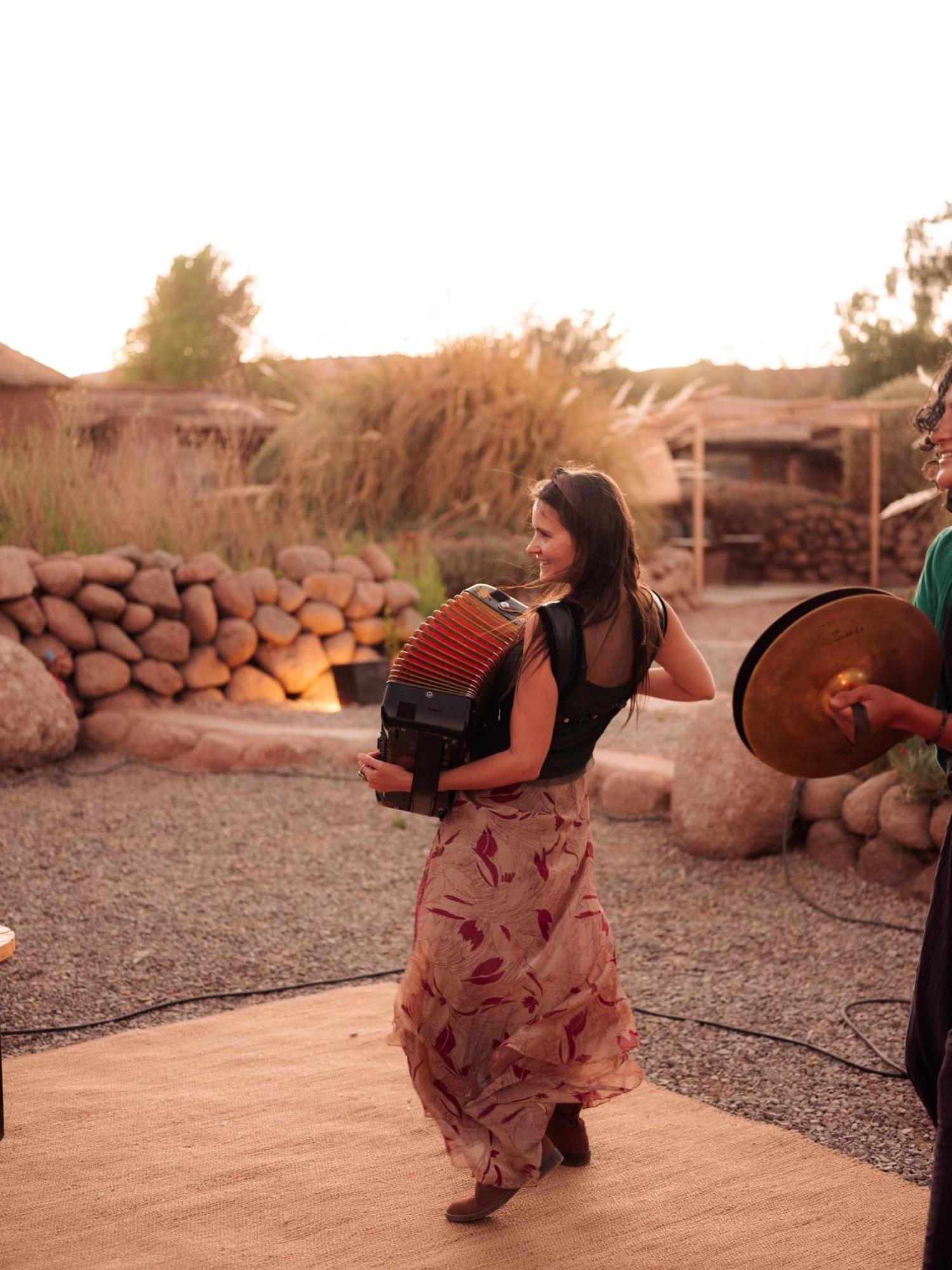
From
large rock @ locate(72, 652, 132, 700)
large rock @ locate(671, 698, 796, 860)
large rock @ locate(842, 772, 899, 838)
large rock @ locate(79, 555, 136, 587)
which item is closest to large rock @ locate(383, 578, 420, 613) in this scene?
large rock @ locate(79, 555, 136, 587)

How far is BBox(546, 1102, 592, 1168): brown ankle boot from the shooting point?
2.82 m

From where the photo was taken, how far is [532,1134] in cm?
250

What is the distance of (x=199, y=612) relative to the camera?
8414mm

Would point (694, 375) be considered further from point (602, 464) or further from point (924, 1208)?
point (924, 1208)

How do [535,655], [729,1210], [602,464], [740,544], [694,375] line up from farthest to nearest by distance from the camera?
[694,375], [740,544], [602,464], [729,1210], [535,655]

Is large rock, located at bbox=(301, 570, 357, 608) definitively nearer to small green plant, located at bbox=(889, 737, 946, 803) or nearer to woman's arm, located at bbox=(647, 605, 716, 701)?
small green plant, located at bbox=(889, 737, 946, 803)

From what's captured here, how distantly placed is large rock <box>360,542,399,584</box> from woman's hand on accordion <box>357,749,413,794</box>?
7.18m

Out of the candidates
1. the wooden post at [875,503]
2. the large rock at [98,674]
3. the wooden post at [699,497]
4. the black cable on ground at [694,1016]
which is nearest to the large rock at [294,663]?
the large rock at [98,674]

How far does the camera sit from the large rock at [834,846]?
5145 millimetres

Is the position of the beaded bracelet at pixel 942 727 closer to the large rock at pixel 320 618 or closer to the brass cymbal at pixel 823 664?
the brass cymbal at pixel 823 664

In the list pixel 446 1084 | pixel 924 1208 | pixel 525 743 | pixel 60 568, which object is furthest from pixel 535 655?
pixel 60 568

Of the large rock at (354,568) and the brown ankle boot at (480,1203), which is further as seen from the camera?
the large rock at (354,568)

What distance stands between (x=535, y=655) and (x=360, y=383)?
1080 centimetres

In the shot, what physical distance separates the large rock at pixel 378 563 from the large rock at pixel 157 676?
6.38 ft
